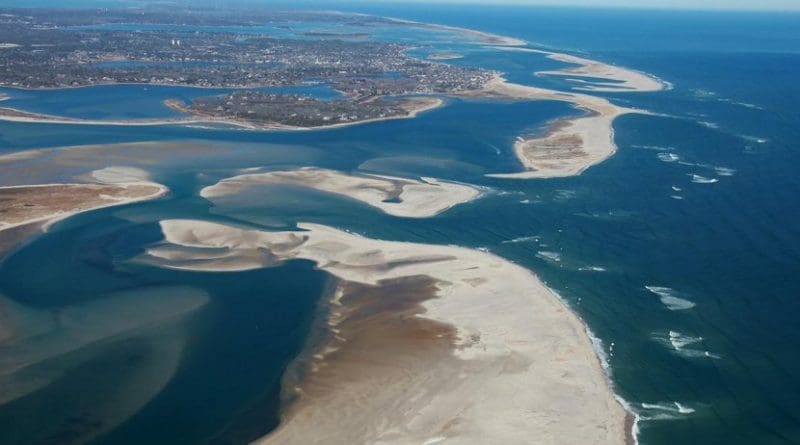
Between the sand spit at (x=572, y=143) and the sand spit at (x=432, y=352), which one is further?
the sand spit at (x=572, y=143)

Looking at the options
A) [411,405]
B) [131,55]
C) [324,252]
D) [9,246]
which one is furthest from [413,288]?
[131,55]

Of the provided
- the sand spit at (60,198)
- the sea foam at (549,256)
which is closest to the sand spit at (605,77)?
the sea foam at (549,256)

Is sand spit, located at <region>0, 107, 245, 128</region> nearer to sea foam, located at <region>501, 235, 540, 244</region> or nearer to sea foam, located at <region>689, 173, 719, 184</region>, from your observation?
sea foam, located at <region>501, 235, 540, 244</region>

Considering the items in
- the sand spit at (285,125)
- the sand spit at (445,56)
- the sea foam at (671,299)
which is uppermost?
the sand spit at (445,56)

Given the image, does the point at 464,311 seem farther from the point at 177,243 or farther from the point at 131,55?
the point at 131,55

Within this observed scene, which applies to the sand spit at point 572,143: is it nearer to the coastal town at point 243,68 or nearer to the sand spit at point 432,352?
the coastal town at point 243,68
